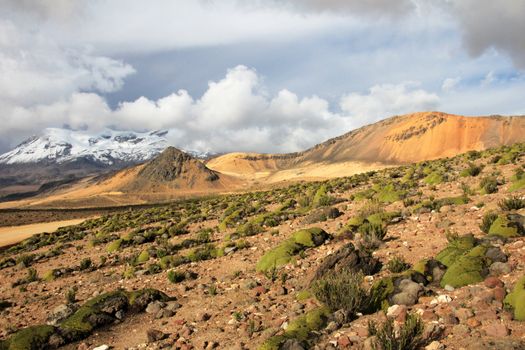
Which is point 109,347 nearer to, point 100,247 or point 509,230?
point 509,230

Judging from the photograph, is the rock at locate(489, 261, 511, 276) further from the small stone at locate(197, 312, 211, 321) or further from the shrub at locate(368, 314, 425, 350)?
the small stone at locate(197, 312, 211, 321)

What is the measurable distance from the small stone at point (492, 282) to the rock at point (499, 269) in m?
0.40

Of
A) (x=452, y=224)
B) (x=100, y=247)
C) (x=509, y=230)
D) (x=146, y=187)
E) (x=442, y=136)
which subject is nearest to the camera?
(x=509, y=230)

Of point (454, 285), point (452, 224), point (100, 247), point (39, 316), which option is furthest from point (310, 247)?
point (100, 247)

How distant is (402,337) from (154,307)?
6.11m

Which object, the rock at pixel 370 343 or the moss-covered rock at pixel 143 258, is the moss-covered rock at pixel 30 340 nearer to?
the rock at pixel 370 343

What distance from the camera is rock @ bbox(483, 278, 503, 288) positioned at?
A: 7.20m

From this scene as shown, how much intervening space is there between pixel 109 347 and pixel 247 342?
2.83m

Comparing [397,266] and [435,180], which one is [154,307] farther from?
[435,180]

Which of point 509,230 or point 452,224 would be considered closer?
point 509,230

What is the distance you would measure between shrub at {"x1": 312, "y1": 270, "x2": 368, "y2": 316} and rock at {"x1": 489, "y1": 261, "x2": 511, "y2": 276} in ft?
8.44

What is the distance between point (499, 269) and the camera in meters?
7.81

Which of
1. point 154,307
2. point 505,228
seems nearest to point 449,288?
point 505,228

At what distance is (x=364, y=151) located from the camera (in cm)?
15288
